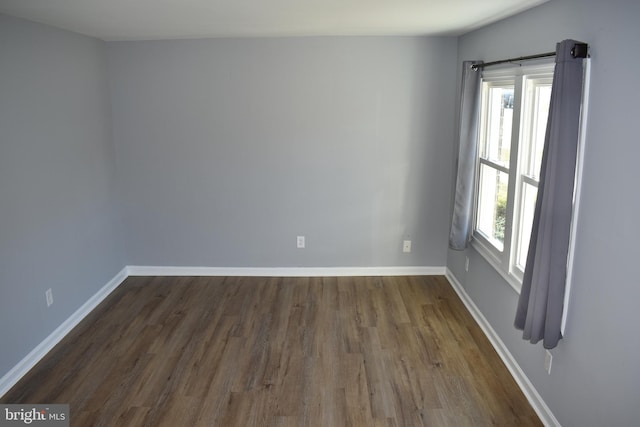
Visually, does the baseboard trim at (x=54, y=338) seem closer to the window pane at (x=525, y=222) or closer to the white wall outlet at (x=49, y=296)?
the white wall outlet at (x=49, y=296)

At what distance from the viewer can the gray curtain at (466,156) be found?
3.92 metres

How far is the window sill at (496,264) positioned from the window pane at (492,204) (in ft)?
0.29

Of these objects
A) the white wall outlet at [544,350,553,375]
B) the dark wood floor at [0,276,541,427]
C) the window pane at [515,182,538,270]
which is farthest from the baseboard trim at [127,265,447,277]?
the white wall outlet at [544,350,553,375]

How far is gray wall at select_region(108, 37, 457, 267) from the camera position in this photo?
4.60m

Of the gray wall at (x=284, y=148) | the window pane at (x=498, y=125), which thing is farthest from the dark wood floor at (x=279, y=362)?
the window pane at (x=498, y=125)

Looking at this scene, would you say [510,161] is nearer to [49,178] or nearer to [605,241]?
[605,241]

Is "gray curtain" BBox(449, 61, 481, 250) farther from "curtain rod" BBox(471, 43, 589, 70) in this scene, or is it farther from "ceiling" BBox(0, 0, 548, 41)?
"ceiling" BBox(0, 0, 548, 41)

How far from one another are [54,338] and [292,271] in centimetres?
222

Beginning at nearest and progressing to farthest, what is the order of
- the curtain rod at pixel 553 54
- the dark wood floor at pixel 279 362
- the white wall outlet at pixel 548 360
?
the curtain rod at pixel 553 54 < the white wall outlet at pixel 548 360 < the dark wood floor at pixel 279 362

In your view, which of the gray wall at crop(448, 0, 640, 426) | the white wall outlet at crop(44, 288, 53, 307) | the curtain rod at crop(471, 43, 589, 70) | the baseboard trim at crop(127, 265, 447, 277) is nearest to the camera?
the gray wall at crop(448, 0, 640, 426)

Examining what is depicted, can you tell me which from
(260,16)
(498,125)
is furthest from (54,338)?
(498,125)

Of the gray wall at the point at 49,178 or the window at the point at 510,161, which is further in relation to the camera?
the gray wall at the point at 49,178

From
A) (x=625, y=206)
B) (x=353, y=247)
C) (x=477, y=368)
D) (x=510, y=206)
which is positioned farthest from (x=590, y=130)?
(x=353, y=247)

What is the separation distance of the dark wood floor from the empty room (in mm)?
20
